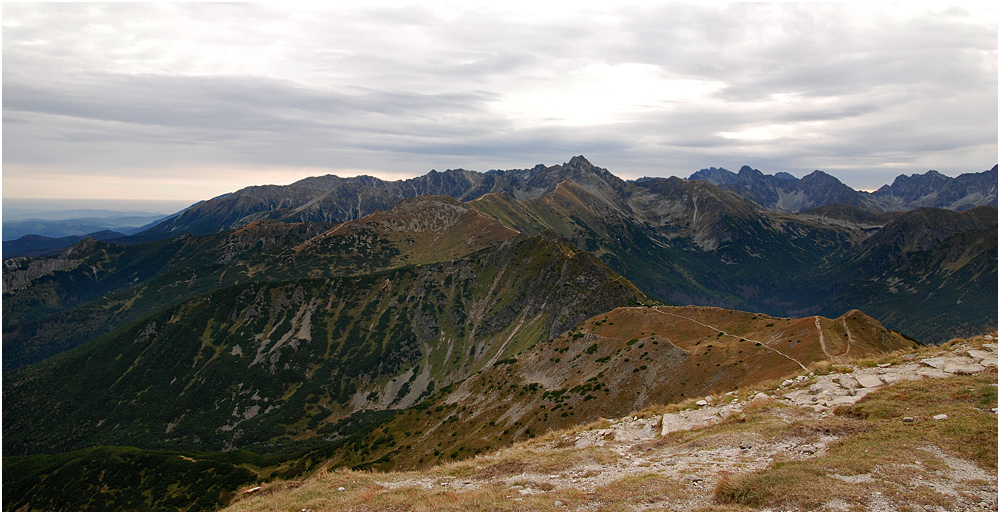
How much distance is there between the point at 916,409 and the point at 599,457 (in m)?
19.2

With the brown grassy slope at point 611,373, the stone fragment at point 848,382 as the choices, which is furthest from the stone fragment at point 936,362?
the brown grassy slope at point 611,373

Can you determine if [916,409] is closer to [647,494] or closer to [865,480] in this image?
[865,480]

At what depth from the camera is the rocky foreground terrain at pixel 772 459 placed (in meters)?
19.4

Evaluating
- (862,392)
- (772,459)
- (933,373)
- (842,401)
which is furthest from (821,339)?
(772,459)

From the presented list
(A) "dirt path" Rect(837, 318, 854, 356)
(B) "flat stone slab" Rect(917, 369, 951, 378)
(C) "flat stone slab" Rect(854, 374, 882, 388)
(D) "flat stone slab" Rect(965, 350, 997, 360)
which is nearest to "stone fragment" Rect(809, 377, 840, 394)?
(C) "flat stone slab" Rect(854, 374, 882, 388)

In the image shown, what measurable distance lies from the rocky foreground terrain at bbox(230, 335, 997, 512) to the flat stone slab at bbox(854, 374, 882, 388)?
0.13m

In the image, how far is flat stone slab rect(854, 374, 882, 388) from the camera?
3161cm

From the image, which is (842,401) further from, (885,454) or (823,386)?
(885,454)

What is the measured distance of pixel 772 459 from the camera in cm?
2416

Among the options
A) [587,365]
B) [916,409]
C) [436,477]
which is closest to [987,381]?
[916,409]

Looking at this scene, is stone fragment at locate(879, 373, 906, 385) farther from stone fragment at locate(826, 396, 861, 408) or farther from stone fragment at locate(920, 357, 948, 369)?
stone fragment at locate(826, 396, 861, 408)

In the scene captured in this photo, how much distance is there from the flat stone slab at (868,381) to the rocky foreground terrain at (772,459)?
0.44 ft

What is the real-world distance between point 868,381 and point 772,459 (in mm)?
15198

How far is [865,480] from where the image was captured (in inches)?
775
